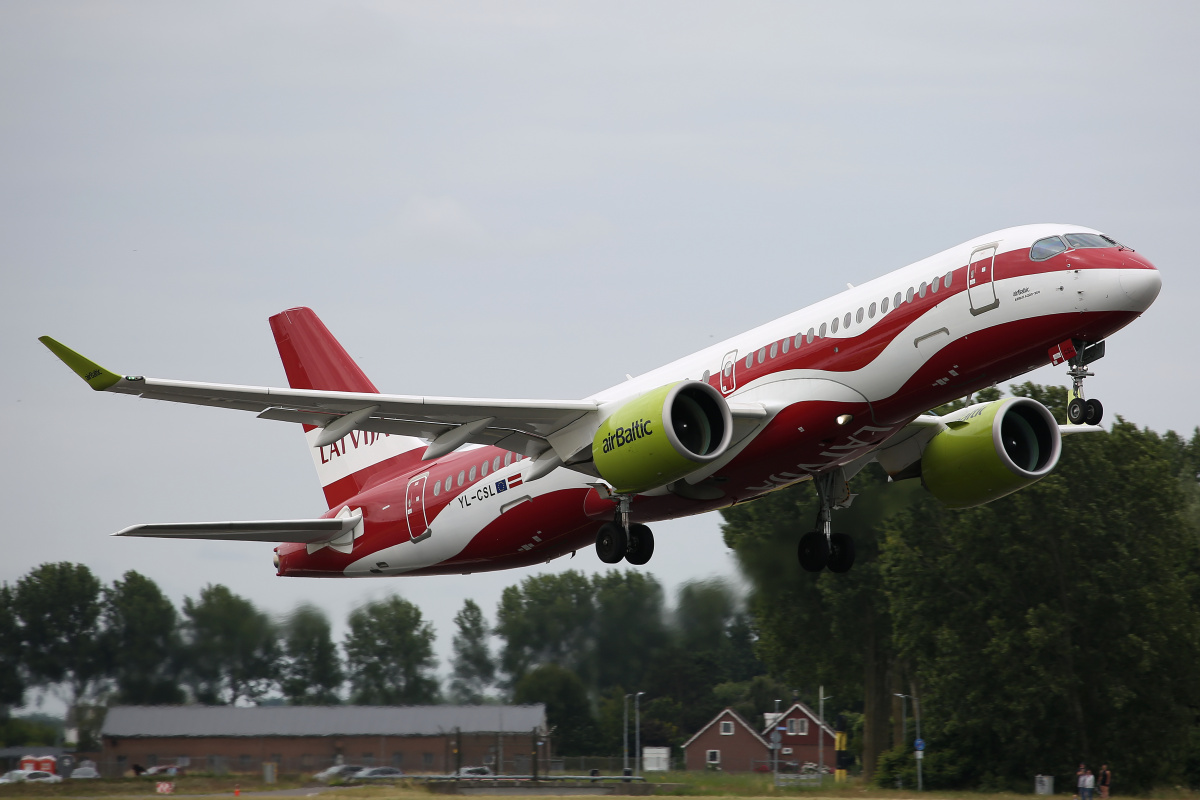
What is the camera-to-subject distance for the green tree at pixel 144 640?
4650 centimetres

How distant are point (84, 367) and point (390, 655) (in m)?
32.6

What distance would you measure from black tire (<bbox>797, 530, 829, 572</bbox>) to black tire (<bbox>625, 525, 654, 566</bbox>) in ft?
12.7

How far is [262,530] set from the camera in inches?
1149

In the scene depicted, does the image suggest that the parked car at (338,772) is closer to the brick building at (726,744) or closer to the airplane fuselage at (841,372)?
the airplane fuselage at (841,372)

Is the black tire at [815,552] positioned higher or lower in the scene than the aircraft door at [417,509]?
lower

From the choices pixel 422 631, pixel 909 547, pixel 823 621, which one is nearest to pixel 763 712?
pixel 823 621

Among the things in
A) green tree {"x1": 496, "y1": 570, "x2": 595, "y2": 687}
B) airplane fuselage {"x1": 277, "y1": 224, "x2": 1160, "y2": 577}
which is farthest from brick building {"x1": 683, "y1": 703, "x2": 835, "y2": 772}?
airplane fuselage {"x1": 277, "y1": 224, "x2": 1160, "y2": 577}

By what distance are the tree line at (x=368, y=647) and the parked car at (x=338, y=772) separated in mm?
3696

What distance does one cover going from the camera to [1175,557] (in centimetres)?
5269

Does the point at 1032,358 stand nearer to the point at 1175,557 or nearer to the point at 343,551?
the point at 343,551

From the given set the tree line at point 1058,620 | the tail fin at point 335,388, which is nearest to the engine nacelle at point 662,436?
the tail fin at point 335,388

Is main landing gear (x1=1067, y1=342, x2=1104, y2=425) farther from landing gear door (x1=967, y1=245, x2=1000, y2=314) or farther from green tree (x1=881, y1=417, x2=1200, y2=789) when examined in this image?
green tree (x1=881, y1=417, x2=1200, y2=789)

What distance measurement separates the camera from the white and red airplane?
21.0 m

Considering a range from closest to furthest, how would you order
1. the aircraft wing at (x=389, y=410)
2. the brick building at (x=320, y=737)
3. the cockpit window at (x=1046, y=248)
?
the cockpit window at (x=1046, y=248), the aircraft wing at (x=389, y=410), the brick building at (x=320, y=737)
